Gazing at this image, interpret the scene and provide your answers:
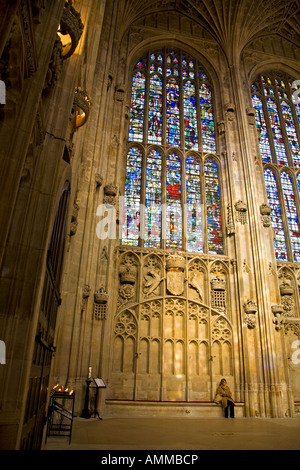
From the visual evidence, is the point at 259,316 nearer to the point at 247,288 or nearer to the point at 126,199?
the point at 247,288

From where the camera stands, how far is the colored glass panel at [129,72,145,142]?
14.9 meters

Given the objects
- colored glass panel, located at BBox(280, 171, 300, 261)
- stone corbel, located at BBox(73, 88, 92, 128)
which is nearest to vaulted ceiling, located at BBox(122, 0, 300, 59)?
colored glass panel, located at BBox(280, 171, 300, 261)

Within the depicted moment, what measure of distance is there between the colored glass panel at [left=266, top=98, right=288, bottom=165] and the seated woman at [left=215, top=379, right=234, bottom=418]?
1016 centimetres

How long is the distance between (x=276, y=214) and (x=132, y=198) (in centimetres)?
616

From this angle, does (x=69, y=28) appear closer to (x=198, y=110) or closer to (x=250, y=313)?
(x=250, y=313)

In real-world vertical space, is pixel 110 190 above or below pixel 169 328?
above

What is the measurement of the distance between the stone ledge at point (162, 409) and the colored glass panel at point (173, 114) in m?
9.99

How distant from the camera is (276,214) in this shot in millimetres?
14750

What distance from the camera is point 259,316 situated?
12.0 metres

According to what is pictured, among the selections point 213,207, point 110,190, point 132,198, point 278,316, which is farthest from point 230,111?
point 278,316

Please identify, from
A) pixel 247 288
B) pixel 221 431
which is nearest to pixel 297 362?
pixel 247 288

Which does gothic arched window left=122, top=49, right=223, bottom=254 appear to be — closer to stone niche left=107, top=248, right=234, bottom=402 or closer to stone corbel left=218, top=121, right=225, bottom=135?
stone corbel left=218, top=121, right=225, bottom=135

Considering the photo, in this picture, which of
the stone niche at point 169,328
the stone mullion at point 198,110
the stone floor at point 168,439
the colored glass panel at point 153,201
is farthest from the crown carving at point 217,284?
the stone mullion at point 198,110

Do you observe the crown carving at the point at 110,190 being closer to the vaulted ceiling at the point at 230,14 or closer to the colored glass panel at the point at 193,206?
the colored glass panel at the point at 193,206
